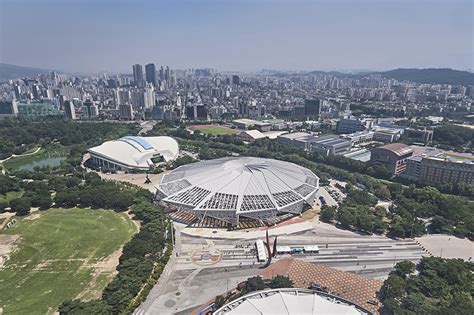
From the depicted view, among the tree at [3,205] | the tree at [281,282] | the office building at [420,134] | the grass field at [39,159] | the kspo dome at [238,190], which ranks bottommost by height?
the grass field at [39,159]

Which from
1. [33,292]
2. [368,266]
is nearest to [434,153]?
[368,266]

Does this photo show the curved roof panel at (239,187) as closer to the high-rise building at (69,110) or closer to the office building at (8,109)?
the high-rise building at (69,110)

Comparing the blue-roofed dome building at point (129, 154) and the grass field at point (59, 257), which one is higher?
the blue-roofed dome building at point (129, 154)

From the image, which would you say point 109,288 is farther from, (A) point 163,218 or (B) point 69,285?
(A) point 163,218

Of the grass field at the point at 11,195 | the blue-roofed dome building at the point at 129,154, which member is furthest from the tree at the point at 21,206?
the blue-roofed dome building at the point at 129,154

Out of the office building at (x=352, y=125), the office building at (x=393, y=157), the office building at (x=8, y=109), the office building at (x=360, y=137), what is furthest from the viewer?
the office building at (x=8, y=109)

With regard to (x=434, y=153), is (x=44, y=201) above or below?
below
